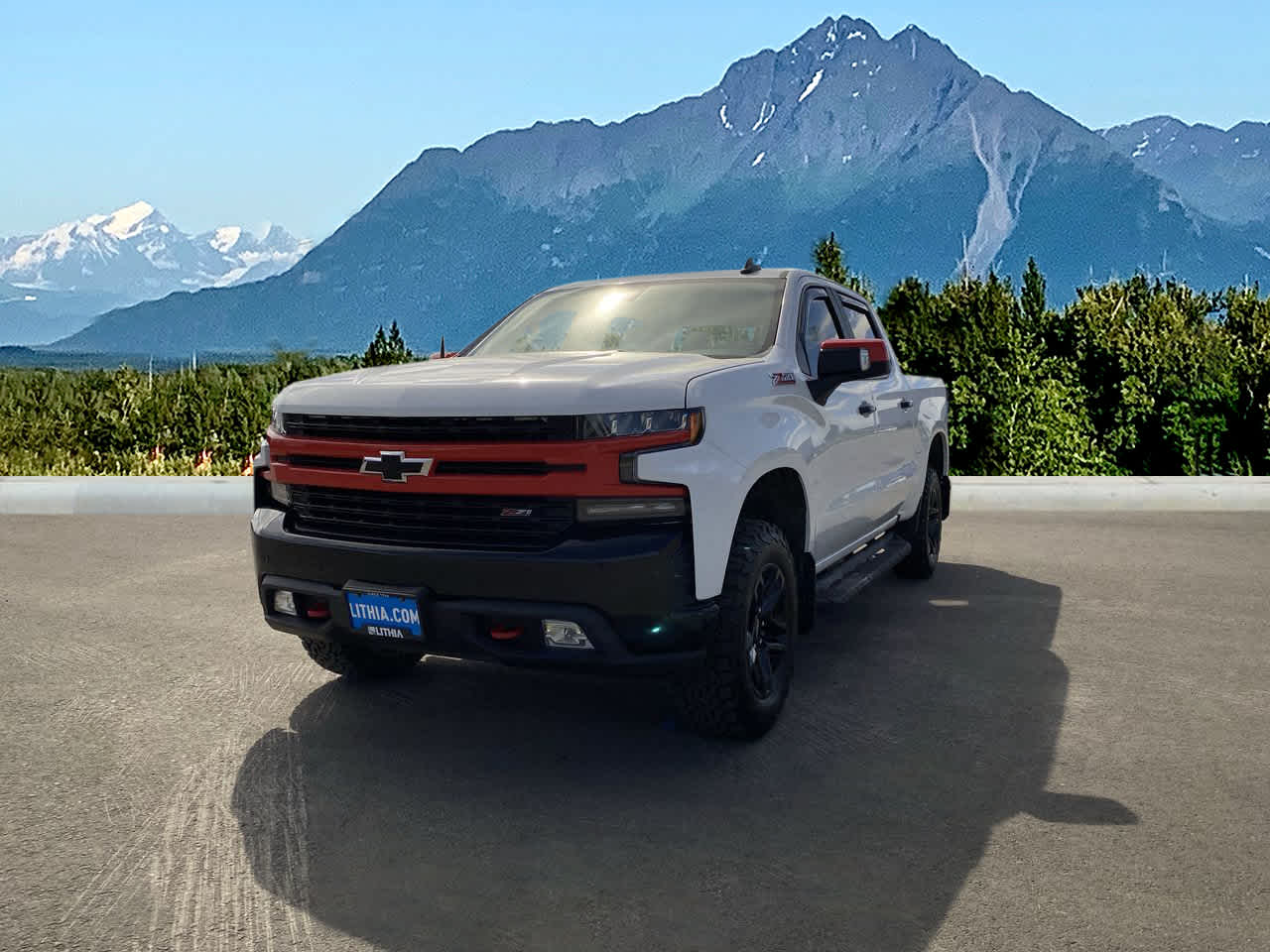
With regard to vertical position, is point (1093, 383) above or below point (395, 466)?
below

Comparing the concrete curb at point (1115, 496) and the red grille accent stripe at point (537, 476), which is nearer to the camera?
the red grille accent stripe at point (537, 476)

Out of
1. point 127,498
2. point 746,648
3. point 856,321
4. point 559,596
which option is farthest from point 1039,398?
point 559,596

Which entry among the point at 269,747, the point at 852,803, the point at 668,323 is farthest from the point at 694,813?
the point at 668,323

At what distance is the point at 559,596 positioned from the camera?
4.21 meters

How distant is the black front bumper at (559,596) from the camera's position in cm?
420

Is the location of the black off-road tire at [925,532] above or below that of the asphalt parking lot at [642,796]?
above

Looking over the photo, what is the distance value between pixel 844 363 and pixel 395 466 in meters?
1.99

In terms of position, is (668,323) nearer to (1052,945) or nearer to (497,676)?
(497,676)

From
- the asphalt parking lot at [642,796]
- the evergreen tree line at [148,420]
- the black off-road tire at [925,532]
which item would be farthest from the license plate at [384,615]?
the evergreen tree line at [148,420]

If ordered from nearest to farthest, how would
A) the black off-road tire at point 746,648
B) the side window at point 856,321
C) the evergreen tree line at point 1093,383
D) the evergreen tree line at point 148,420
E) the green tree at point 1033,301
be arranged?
the black off-road tire at point 746,648, the side window at point 856,321, the evergreen tree line at point 1093,383, the evergreen tree line at point 148,420, the green tree at point 1033,301

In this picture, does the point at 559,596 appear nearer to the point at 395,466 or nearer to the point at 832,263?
the point at 395,466

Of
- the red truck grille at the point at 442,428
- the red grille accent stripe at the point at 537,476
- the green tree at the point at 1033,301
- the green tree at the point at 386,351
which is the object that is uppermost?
the green tree at the point at 1033,301

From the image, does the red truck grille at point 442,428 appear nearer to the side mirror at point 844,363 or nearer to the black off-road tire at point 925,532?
the side mirror at point 844,363

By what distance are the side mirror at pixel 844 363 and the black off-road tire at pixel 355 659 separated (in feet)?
7.25
